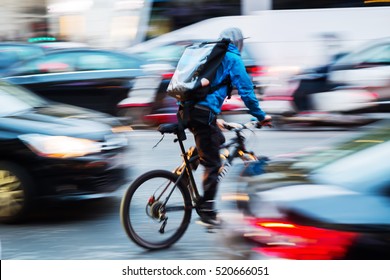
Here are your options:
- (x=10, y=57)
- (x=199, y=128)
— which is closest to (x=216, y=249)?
(x=199, y=128)

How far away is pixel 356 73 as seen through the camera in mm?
12766

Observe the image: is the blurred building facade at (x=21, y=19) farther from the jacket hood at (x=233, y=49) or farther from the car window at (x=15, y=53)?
the jacket hood at (x=233, y=49)

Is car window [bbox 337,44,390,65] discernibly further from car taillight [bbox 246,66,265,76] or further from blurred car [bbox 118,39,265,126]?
blurred car [bbox 118,39,265,126]

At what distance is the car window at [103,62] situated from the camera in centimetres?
1302

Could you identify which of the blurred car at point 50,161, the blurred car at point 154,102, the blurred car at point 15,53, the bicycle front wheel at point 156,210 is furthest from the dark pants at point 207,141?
the blurred car at point 15,53

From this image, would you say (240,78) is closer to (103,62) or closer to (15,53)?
(103,62)

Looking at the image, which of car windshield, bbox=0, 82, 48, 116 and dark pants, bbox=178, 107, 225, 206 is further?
car windshield, bbox=0, 82, 48, 116

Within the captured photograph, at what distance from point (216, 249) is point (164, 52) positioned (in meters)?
8.78

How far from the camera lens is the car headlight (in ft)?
22.2

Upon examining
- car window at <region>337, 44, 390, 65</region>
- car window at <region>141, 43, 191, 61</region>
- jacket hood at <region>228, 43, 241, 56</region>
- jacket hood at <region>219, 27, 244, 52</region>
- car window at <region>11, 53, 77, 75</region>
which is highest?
jacket hood at <region>219, 27, 244, 52</region>

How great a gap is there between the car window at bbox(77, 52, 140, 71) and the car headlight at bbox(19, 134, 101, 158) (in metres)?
6.15

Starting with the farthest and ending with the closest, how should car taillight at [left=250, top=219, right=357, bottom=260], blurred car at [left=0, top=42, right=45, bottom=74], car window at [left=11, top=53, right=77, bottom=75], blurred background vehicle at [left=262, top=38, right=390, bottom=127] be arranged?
1. blurred car at [left=0, top=42, right=45, bottom=74]
2. car window at [left=11, top=53, right=77, bottom=75]
3. blurred background vehicle at [left=262, top=38, right=390, bottom=127]
4. car taillight at [left=250, top=219, right=357, bottom=260]

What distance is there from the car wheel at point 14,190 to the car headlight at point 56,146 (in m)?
0.23

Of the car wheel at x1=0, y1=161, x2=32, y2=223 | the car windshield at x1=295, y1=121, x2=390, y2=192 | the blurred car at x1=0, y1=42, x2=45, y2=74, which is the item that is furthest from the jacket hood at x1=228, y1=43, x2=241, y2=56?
the blurred car at x1=0, y1=42, x2=45, y2=74
